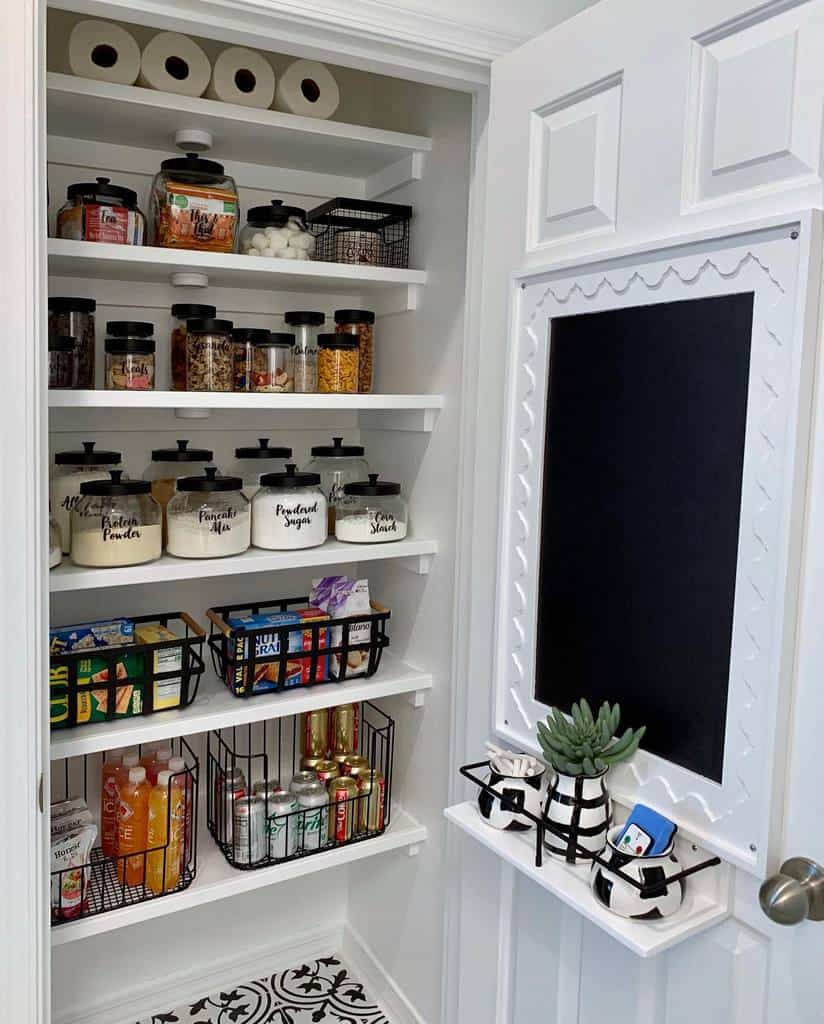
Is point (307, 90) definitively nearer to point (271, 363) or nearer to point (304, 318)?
point (304, 318)

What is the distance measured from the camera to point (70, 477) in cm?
157

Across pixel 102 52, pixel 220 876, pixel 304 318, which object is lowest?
pixel 220 876

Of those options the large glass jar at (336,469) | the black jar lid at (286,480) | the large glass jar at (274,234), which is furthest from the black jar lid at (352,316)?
the black jar lid at (286,480)

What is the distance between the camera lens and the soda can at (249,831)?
5.72ft

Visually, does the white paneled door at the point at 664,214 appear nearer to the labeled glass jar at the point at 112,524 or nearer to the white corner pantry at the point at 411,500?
the white corner pantry at the point at 411,500

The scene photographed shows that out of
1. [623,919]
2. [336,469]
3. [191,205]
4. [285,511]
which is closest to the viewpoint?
[623,919]

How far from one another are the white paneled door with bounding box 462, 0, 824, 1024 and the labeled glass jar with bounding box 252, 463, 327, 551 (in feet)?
1.32

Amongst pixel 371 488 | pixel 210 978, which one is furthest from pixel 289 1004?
pixel 371 488

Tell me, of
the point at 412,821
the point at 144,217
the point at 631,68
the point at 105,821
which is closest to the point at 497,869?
the point at 412,821

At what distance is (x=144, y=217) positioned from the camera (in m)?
1.62

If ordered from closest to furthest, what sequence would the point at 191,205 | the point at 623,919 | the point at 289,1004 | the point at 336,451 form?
the point at 623,919, the point at 191,205, the point at 336,451, the point at 289,1004

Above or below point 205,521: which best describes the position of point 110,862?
below

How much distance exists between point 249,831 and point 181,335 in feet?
3.21

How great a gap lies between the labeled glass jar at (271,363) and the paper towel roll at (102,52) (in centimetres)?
51
